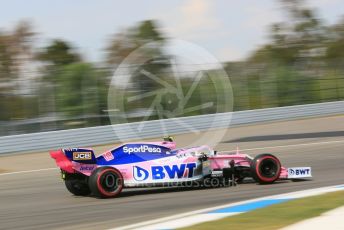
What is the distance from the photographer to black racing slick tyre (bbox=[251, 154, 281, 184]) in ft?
33.6

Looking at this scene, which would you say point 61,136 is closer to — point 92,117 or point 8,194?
point 92,117

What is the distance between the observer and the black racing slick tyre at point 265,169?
1024 cm

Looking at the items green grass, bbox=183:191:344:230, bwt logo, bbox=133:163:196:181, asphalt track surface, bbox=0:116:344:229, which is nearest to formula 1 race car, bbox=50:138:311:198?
bwt logo, bbox=133:163:196:181

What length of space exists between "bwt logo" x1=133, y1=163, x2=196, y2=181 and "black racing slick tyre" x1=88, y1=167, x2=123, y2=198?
31 cm

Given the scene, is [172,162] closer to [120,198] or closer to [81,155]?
[120,198]

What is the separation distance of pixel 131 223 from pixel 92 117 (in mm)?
15281

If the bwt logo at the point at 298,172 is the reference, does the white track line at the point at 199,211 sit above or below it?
below

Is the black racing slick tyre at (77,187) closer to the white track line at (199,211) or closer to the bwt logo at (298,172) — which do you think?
the white track line at (199,211)

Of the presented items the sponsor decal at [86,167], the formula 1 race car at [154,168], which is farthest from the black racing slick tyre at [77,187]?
the sponsor decal at [86,167]

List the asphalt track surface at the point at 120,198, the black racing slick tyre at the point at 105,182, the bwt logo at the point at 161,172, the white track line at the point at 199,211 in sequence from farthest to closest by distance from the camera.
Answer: the bwt logo at the point at 161,172 < the black racing slick tyre at the point at 105,182 < the asphalt track surface at the point at 120,198 < the white track line at the point at 199,211

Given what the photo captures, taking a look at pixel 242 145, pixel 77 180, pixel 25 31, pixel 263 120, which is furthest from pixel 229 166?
pixel 25 31

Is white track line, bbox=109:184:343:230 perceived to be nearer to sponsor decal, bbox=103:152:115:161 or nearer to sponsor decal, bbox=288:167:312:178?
sponsor decal, bbox=288:167:312:178

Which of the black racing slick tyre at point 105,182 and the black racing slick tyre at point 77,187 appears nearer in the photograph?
the black racing slick tyre at point 105,182

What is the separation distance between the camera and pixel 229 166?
10.4 meters
